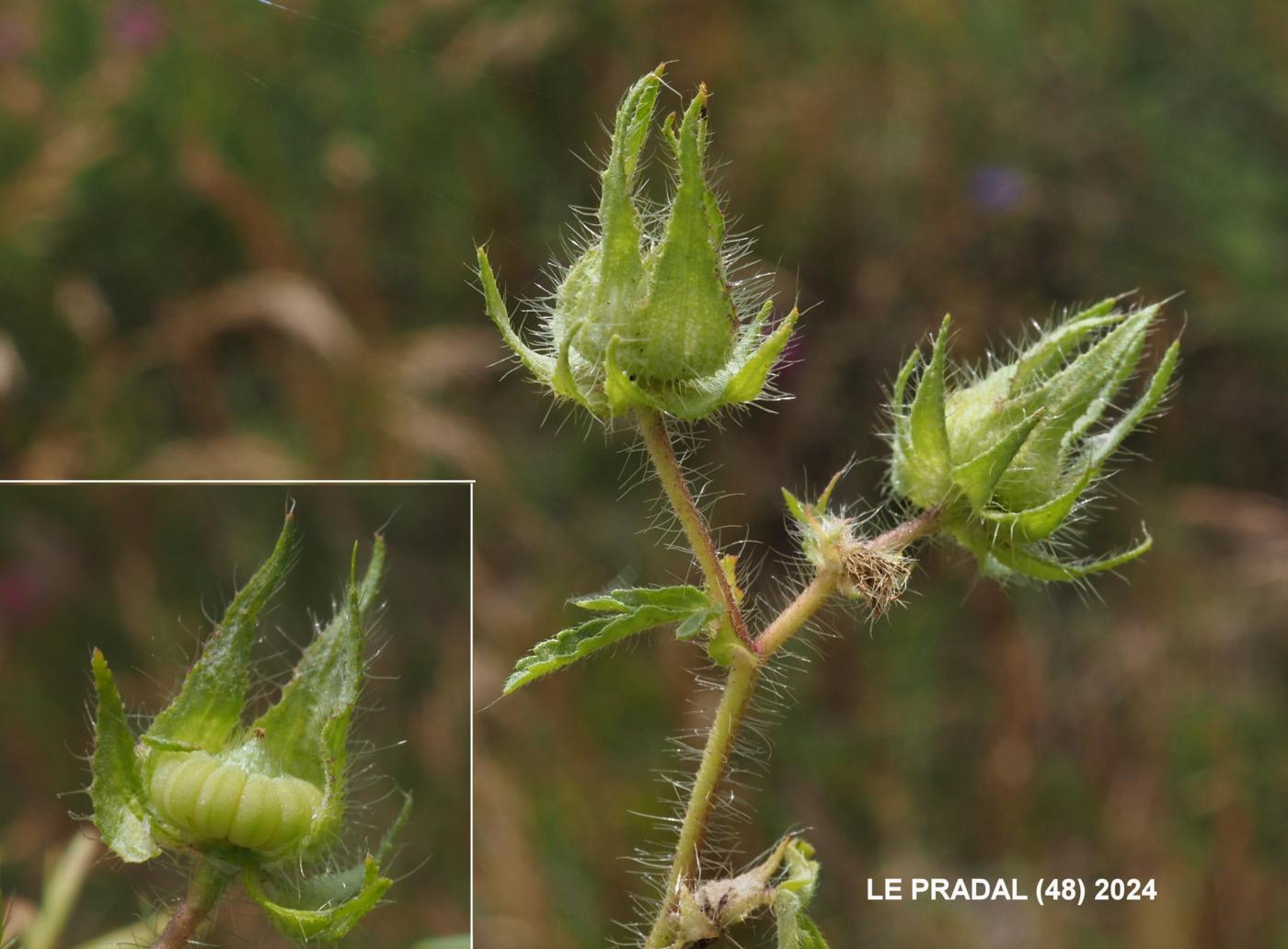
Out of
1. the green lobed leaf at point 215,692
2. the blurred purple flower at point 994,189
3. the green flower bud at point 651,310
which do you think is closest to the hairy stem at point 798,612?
the green flower bud at point 651,310

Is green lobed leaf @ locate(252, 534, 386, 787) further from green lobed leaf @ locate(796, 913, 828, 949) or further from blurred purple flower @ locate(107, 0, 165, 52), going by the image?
blurred purple flower @ locate(107, 0, 165, 52)

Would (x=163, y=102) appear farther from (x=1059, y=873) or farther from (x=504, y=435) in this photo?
(x=1059, y=873)

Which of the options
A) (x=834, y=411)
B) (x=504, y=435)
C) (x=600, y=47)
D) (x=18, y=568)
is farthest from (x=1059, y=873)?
(x=18, y=568)

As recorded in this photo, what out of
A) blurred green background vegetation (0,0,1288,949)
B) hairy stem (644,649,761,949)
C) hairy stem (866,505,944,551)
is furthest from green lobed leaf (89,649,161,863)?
blurred green background vegetation (0,0,1288,949)

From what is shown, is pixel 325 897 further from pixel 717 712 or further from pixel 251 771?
pixel 717 712

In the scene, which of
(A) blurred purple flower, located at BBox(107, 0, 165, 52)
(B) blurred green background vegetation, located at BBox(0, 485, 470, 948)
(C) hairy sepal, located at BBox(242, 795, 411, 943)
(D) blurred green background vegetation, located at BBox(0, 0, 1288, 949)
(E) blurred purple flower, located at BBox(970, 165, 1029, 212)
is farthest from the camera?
(E) blurred purple flower, located at BBox(970, 165, 1029, 212)

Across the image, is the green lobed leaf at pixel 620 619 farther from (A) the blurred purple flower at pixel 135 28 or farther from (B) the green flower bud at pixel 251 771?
(A) the blurred purple flower at pixel 135 28

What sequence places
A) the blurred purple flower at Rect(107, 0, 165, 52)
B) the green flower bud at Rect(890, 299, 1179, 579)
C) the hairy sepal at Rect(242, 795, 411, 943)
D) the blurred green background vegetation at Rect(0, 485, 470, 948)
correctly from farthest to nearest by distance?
the blurred purple flower at Rect(107, 0, 165, 52)
the blurred green background vegetation at Rect(0, 485, 470, 948)
the green flower bud at Rect(890, 299, 1179, 579)
the hairy sepal at Rect(242, 795, 411, 943)

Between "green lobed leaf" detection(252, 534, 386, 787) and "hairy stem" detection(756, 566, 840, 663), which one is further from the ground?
"hairy stem" detection(756, 566, 840, 663)
